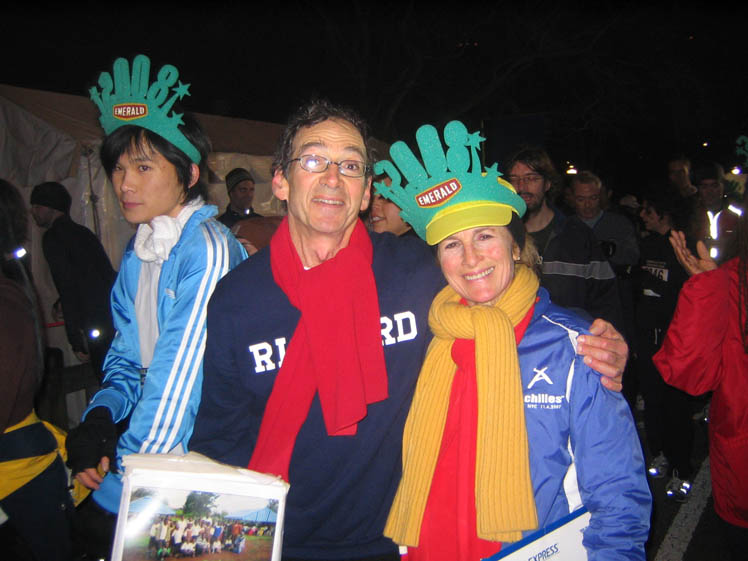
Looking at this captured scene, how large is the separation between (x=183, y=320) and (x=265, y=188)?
6972mm

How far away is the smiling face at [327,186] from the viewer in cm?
208

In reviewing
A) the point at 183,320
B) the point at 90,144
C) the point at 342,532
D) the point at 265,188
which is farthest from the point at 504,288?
the point at 265,188

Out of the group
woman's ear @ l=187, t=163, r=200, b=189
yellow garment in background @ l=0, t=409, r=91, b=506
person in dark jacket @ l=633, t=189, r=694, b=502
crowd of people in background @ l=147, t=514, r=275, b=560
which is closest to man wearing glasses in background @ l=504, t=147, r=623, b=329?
person in dark jacket @ l=633, t=189, r=694, b=502

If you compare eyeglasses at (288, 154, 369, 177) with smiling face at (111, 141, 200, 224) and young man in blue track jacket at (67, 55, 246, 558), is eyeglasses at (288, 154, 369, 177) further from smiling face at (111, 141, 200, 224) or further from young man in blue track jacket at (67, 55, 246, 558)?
smiling face at (111, 141, 200, 224)

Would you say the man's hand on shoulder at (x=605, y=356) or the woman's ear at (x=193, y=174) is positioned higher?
the woman's ear at (x=193, y=174)

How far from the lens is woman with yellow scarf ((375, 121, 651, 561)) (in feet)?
5.39

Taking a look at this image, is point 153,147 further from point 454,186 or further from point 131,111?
point 454,186

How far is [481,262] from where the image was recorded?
1.97 meters

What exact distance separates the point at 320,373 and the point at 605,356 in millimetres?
919

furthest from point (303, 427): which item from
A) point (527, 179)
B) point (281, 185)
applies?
point (527, 179)

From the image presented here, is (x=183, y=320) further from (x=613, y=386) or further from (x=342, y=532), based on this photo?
(x=613, y=386)

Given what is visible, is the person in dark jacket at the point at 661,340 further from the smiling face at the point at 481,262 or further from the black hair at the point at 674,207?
the smiling face at the point at 481,262

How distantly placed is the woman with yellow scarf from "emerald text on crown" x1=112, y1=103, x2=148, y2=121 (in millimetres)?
1027

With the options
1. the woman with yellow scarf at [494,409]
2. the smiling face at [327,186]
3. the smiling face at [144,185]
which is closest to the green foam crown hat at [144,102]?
the smiling face at [144,185]
